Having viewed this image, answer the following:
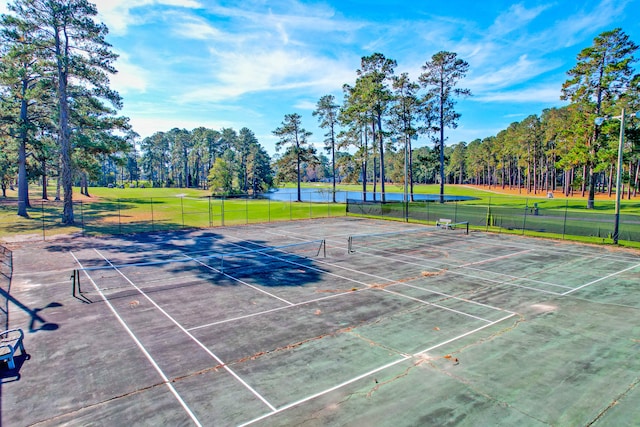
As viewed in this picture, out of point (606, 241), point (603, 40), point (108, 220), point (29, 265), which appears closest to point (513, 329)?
point (606, 241)

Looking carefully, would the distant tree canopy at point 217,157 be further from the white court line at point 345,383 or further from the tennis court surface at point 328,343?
the white court line at point 345,383

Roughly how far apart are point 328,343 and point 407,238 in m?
18.0

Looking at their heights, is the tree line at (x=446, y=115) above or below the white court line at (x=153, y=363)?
above

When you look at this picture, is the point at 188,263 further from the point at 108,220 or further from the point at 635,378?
the point at 108,220

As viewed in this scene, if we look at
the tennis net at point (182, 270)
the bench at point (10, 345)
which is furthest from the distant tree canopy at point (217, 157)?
the bench at point (10, 345)

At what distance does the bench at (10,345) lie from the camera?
27.0ft

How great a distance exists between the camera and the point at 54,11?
27.5m

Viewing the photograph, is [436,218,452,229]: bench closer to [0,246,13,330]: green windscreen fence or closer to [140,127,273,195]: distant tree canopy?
[0,246,13,330]: green windscreen fence

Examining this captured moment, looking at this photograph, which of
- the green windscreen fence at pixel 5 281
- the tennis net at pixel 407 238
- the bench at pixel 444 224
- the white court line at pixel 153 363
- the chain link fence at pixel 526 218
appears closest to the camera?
the white court line at pixel 153 363

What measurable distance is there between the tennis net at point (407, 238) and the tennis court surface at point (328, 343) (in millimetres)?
3526

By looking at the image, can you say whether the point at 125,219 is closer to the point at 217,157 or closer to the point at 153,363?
the point at 153,363

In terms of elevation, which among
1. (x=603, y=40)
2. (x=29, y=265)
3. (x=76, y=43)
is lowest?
(x=29, y=265)

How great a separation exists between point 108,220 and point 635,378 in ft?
135

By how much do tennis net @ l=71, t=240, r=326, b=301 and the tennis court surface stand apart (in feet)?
0.43
